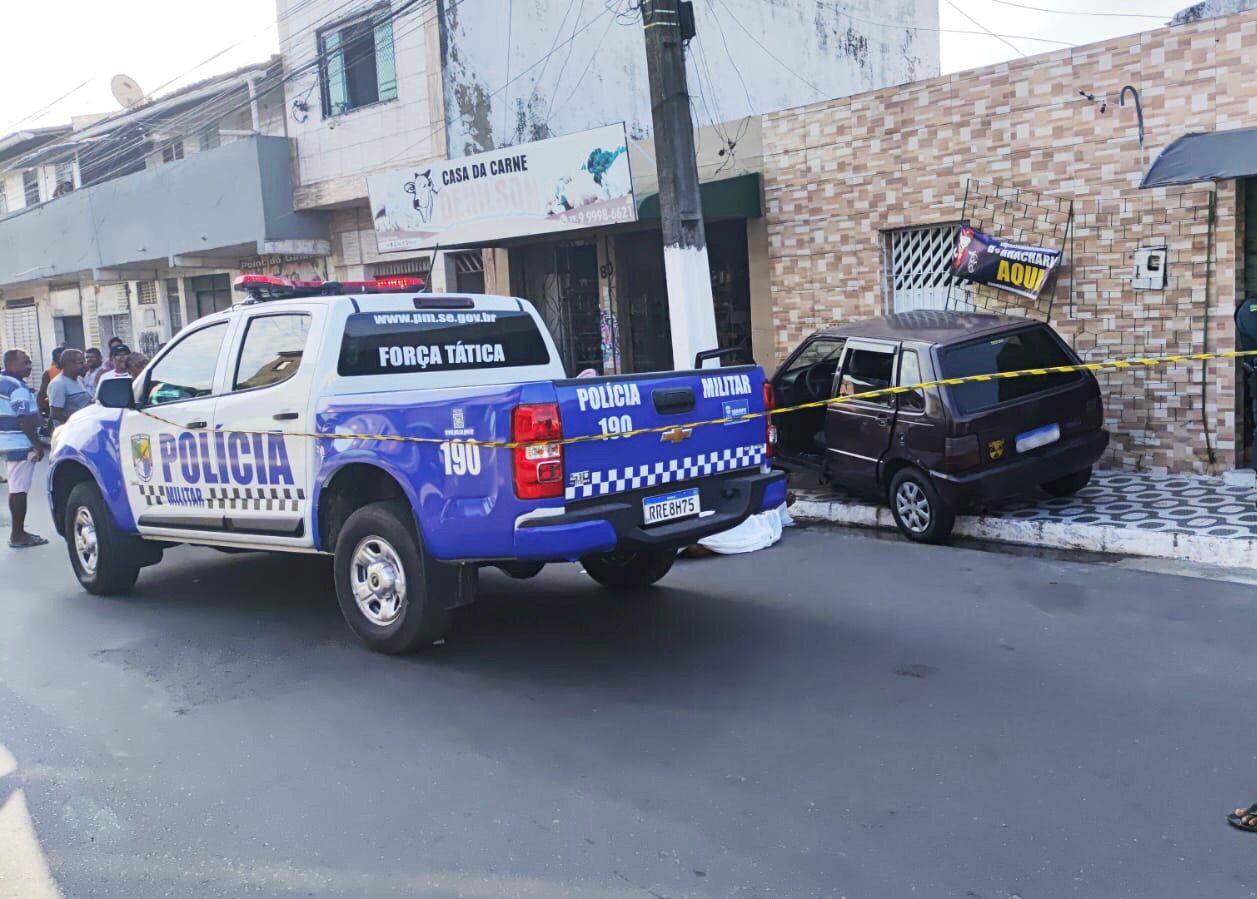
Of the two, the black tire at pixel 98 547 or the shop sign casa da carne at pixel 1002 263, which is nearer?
the black tire at pixel 98 547

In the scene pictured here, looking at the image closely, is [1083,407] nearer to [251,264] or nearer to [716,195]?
[716,195]

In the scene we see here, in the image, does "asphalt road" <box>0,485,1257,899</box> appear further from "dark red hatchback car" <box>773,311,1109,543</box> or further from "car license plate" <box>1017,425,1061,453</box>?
"car license plate" <box>1017,425,1061,453</box>

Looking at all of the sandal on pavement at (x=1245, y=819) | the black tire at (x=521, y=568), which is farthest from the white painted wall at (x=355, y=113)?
the sandal on pavement at (x=1245, y=819)

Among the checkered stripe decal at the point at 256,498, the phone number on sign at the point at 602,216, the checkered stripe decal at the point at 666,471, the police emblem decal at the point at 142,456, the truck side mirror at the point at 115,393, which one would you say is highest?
the phone number on sign at the point at 602,216

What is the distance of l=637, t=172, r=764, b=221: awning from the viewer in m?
12.7

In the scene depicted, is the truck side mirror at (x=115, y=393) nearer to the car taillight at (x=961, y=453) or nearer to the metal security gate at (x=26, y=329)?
the car taillight at (x=961, y=453)

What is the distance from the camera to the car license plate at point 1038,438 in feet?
27.1

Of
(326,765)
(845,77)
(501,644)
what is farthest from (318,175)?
(326,765)

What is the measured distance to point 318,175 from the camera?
18797mm

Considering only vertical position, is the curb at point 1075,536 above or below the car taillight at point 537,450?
below

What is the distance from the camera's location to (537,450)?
5129 millimetres

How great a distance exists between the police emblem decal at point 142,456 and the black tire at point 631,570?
2881 millimetres

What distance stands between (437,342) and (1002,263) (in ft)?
20.8

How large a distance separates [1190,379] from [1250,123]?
7.12 feet
